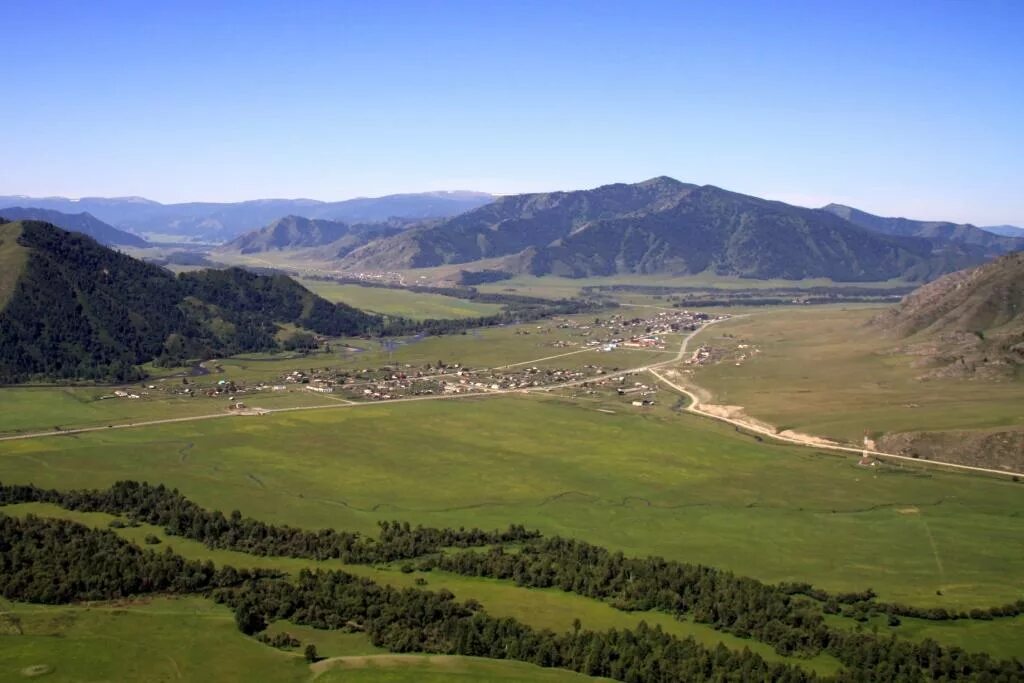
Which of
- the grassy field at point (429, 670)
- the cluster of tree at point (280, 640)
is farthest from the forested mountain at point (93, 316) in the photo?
the grassy field at point (429, 670)

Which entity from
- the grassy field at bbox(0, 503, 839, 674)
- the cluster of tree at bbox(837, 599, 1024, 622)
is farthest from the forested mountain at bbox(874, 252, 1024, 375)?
the grassy field at bbox(0, 503, 839, 674)

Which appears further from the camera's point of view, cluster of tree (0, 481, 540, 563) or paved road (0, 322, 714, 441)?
paved road (0, 322, 714, 441)

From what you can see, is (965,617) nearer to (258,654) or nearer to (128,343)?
(258,654)

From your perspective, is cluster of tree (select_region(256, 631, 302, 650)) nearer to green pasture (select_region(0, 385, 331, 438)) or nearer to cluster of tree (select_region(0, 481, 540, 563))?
cluster of tree (select_region(0, 481, 540, 563))

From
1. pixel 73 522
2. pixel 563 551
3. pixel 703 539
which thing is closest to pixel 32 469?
pixel 73 522

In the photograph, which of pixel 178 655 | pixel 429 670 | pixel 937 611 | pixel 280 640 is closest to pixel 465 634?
pixel 429 670
